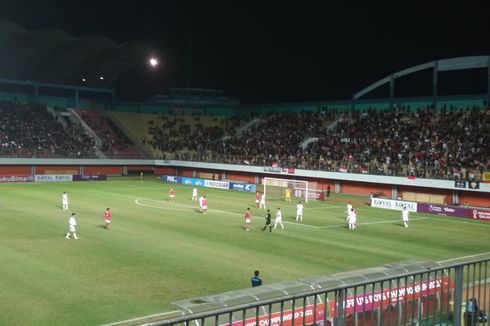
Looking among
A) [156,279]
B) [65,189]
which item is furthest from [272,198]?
[156,279]

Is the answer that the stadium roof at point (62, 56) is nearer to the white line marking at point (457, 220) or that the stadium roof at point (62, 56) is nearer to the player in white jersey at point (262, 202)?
the player in white jersey at point (262, 202)

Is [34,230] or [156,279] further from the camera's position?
[34,230]

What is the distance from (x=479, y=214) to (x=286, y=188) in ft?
64.0

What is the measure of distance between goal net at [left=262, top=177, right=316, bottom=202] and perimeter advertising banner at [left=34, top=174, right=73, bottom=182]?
26903mm

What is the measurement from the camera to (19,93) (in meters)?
85.8

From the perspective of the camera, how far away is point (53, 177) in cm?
6912

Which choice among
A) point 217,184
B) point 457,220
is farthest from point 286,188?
point 457,220

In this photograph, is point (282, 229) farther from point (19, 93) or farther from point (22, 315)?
point (19, 93)

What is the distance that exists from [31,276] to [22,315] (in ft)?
16.5

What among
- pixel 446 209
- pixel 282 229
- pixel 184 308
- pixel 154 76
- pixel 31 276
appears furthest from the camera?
pixel 154 76

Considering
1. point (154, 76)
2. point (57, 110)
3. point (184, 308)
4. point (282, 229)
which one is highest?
point (154, 76)

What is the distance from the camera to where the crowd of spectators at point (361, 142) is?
55188 millimetres

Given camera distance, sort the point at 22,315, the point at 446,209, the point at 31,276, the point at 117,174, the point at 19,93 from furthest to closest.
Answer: the point at 19,93 → the point at 117,174 → the point at 446,209 → the point at 31,276 → the point at 22,315

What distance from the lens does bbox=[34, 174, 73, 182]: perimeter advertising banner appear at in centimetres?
6775
